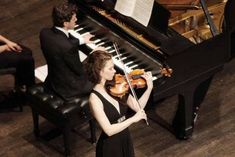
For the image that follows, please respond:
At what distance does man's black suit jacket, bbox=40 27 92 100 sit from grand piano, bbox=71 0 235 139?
36cm

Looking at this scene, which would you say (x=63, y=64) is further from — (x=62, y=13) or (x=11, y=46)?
(x=11, y=46)

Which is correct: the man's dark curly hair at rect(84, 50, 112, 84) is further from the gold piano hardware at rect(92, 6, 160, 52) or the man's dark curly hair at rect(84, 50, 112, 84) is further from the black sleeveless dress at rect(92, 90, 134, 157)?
the gold piano hardware at rect(92, 6, 160, 52)

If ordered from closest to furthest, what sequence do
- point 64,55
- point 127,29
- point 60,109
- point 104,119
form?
point 104,119 → point 64,55 → point 60,109 → point 127,29

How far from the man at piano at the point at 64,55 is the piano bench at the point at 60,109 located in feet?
0.26

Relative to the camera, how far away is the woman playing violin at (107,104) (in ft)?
16.2

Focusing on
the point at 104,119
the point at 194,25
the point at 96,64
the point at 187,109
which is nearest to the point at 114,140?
the point at 104,119

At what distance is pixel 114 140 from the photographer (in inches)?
205

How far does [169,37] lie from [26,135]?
1.88m

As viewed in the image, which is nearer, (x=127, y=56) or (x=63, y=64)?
(x=63, y=64)

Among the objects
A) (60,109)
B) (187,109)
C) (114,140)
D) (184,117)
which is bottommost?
(184,117)

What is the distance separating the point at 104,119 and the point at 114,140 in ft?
1.13

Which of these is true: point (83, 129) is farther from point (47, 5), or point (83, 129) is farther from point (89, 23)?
point (47, 5)

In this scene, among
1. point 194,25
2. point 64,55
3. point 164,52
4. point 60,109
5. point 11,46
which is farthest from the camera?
point 11,46

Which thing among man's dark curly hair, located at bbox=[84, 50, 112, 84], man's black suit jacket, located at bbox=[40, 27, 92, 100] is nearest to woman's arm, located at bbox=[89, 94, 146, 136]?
man's dark curly hair, located at bbox=[84, 50, 112, 84]
